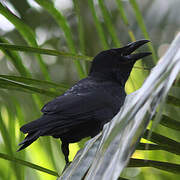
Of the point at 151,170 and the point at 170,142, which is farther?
the point at 151,170

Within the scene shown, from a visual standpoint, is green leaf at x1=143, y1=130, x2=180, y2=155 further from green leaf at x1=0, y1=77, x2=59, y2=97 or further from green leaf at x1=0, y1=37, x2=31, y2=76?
green leaf at x1=0, y1=37, x2=31, y2=76

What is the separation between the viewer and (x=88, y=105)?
210 centimetres

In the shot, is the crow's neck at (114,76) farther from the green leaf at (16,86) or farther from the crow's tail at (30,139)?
the green leaf at (16,86)

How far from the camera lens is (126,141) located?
58cm

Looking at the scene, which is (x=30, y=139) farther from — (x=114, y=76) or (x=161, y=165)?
(x=114, y=76)

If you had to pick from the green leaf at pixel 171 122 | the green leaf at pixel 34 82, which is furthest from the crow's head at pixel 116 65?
the green leaf at pixel 171 122

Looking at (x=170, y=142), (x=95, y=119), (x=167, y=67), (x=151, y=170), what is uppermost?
(x=167, y=67)

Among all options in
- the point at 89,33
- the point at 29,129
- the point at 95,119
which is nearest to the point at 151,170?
the point at 95,119

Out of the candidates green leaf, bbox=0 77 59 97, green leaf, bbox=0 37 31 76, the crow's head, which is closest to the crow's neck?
the crow's head

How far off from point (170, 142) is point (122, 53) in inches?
69.1

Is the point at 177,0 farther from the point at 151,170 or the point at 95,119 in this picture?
the point at 95,119

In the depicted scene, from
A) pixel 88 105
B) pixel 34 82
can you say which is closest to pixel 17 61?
pixel 34 82

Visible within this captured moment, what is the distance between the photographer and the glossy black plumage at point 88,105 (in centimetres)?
175

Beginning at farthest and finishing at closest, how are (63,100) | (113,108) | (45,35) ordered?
(45,35) → (113,108) → (63,100)
